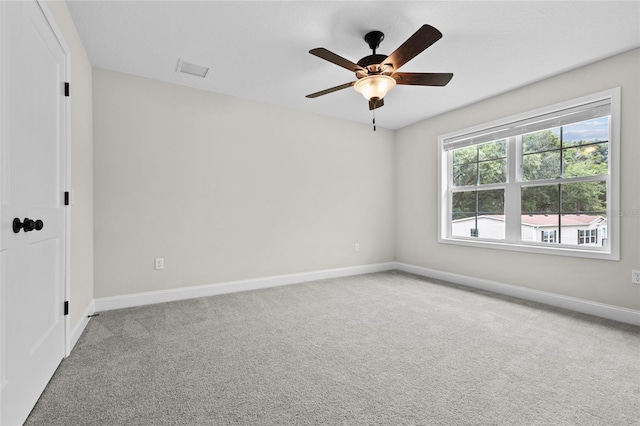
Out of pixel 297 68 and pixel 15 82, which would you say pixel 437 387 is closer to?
pixel 15 82

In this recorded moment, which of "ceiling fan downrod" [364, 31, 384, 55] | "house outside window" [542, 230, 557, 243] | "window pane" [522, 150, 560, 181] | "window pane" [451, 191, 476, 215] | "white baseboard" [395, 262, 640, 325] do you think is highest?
"ceiling fan downrod" [364, 31, 384, 55]

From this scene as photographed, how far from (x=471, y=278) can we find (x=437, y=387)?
8.80ft

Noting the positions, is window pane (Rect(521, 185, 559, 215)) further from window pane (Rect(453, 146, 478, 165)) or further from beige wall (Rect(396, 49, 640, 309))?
window pane (Rect(453, 146, 478, 165))

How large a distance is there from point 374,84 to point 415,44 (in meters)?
0.49

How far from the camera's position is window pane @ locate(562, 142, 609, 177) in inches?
117

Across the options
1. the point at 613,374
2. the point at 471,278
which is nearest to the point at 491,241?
the point at 471,278

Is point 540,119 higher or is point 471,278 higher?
point 540,119

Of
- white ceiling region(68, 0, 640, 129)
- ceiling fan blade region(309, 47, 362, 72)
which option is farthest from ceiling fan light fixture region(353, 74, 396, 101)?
white ceiling region(68, 0, 640, 129)

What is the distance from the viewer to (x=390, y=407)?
1.53 meters

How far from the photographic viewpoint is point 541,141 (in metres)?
3.43

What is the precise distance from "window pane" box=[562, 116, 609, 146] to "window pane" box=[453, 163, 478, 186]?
107 centimetres

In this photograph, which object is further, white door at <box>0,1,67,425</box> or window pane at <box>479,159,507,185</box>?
window pane at <box>479,159,507,185</box>

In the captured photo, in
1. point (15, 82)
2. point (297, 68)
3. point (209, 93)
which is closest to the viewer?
point (15, 82)

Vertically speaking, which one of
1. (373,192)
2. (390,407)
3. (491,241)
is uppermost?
(373,192)
